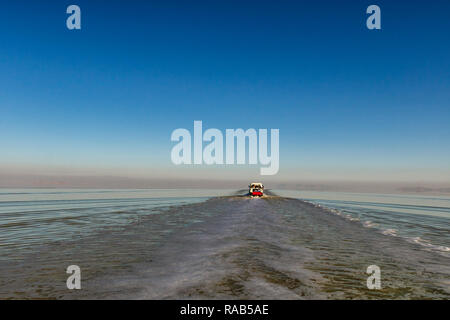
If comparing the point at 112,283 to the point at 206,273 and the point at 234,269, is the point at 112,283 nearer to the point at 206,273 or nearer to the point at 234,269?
the point at 206,273

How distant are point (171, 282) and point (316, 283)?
508cm

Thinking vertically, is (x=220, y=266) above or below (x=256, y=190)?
above

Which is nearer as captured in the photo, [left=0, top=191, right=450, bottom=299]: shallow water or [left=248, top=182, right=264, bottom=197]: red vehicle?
[left=0, top=191, right=450, bottom=299]: shallow water

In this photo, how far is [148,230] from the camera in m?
20.7

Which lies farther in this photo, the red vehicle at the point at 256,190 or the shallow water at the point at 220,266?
the red vehicle at the point at 256,190

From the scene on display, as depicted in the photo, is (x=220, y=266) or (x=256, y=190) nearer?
(x=220, y=266)

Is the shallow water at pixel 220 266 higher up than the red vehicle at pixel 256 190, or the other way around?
the shallow water at pixel 220 266

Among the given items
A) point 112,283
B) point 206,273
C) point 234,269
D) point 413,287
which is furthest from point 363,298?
point 112,283

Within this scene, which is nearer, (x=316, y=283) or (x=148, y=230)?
(x=316, y=283)

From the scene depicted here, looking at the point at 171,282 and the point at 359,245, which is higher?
the point at 171,282

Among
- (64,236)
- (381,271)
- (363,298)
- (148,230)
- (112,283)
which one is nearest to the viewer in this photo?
(363,298)

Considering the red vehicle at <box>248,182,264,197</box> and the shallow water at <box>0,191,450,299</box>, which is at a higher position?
the shallow water at <box>0,191,450,299</box>
